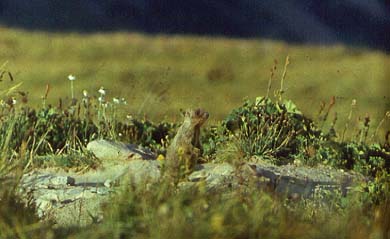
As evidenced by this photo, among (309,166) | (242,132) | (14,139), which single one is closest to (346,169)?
(309,166)

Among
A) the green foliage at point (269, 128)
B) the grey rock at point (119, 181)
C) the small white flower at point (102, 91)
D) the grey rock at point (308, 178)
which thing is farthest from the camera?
the small white flower at point (102, 91)

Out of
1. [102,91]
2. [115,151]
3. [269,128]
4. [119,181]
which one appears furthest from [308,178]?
[102,91]

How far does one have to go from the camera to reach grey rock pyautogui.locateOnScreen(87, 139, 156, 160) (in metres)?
9.05

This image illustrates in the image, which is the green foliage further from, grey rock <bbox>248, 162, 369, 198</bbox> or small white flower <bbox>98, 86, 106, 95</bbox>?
small white flower <bbox>98, 86, 106, 95</bbox>

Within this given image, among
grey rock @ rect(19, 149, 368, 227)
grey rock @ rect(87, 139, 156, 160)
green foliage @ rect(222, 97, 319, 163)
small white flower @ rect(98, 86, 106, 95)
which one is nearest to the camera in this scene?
grey rock @ rect(19, 149, 368, 227)

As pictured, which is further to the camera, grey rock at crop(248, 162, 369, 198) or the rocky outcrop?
grey rock at crop(248, 162, 369, 198)

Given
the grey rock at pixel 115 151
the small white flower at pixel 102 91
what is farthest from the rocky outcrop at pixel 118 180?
the small white flower at pixel 102 91

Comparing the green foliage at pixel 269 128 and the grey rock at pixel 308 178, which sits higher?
the green foliage at pixel 269 128

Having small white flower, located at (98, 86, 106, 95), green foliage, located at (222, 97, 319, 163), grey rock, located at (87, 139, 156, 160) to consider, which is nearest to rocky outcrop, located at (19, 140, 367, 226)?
grey rock, located at (87, 139, 156, 160)

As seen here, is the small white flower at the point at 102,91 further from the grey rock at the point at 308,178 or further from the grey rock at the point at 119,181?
the grey rock at the point at 308,178

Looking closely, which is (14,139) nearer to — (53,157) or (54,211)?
(53,157)

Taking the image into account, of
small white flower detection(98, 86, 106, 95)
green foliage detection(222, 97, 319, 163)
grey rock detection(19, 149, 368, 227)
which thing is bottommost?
grey rock detection(19, 149, 368, 227)

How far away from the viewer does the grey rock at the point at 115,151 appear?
29.7 ft

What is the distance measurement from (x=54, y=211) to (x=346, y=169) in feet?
12.7
